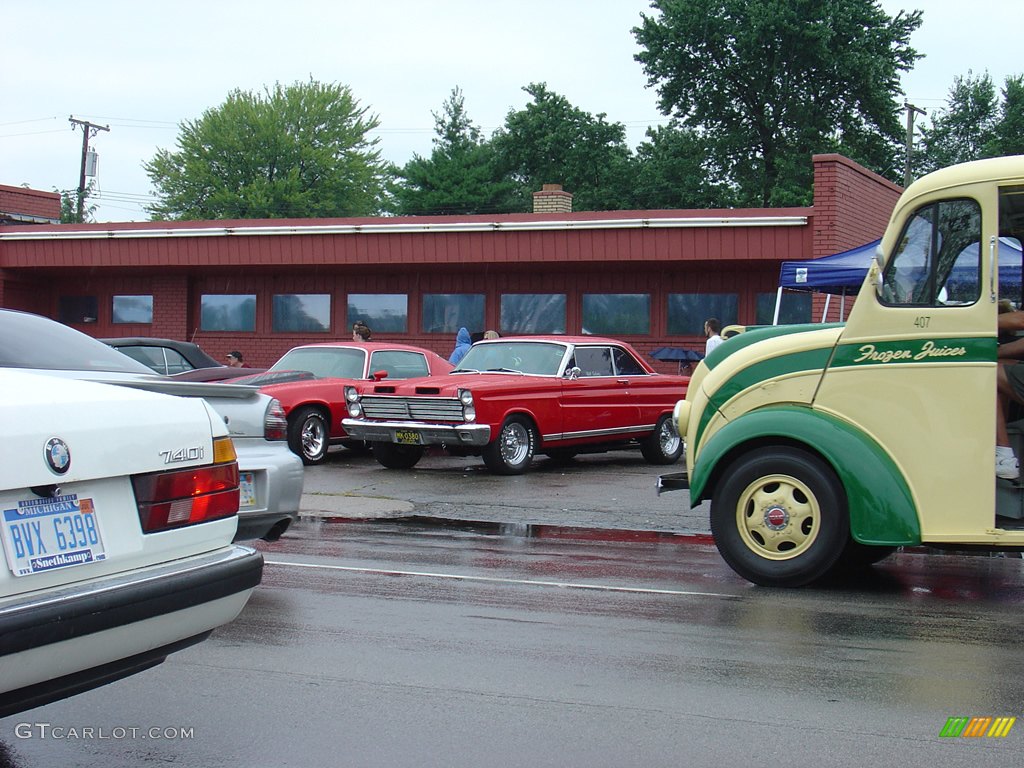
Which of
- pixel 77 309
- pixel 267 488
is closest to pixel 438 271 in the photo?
pixel 77 309

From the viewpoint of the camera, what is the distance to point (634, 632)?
582 centimetres

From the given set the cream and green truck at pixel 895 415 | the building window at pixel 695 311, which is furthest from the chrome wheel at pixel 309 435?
the building window at pixel 695 311

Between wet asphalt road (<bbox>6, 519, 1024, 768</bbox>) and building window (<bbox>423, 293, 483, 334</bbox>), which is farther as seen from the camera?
building window (<bbox>423, 293, 483, 334</bbox>)

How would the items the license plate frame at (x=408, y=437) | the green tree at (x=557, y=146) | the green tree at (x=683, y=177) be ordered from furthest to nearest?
the green tree at (x=557, y=146)
the green tree at (x=683, y=177)
the license plate frame at (x=408, y=437)

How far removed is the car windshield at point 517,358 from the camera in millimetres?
14430

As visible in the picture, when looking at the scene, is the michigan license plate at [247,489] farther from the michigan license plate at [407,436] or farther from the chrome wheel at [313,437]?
the chrome wheel at [313,437]

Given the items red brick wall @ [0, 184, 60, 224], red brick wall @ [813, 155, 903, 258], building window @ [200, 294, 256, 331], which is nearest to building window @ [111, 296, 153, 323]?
building window @ [200, 294, 256, 331]

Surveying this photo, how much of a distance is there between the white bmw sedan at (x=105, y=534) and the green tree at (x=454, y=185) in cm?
5813

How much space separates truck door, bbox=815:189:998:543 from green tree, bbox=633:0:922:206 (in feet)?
131

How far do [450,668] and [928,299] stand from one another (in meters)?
3.65

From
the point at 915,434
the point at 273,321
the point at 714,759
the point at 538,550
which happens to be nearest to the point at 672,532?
the point at 538,550

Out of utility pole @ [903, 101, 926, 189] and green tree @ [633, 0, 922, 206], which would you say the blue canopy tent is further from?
utility pole @ [903, 101, 926, 189]

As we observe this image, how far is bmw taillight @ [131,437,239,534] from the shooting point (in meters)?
3.75

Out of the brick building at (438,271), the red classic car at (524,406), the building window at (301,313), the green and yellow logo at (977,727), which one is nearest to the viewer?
the green and yellow logo at (977,727)
